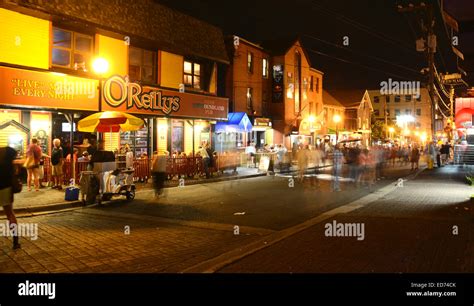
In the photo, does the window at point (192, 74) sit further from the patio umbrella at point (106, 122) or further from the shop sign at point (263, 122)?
the patio umbrella at point (106, 122)

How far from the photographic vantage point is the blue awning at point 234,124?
2905 centimetres

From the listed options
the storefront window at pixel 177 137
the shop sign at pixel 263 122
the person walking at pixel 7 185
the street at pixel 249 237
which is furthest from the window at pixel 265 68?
the person walking at pixel 7 185

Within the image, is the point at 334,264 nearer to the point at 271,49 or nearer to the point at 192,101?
the point at 192,101

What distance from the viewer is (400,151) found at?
39.6 m

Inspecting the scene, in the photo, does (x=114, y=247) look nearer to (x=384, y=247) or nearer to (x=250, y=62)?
(x=384, y=247)

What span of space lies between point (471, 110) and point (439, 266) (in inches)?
693

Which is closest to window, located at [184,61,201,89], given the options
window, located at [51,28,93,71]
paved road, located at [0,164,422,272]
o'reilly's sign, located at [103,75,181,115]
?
A: o'reilly's sign, located at [103,75,181,115]

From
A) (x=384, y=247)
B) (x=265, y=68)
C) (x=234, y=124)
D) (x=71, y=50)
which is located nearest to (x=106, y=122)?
(x=71, y=50)

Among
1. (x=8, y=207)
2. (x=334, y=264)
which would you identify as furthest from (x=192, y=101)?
(x=334, y=264)

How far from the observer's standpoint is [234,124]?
29.2 meters

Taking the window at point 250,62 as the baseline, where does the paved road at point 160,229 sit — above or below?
below

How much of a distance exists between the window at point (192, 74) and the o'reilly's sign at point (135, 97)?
8.17 feet

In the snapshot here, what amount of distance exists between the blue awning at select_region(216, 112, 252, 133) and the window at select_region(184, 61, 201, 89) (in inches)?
151

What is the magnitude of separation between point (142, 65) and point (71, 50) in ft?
14.2
